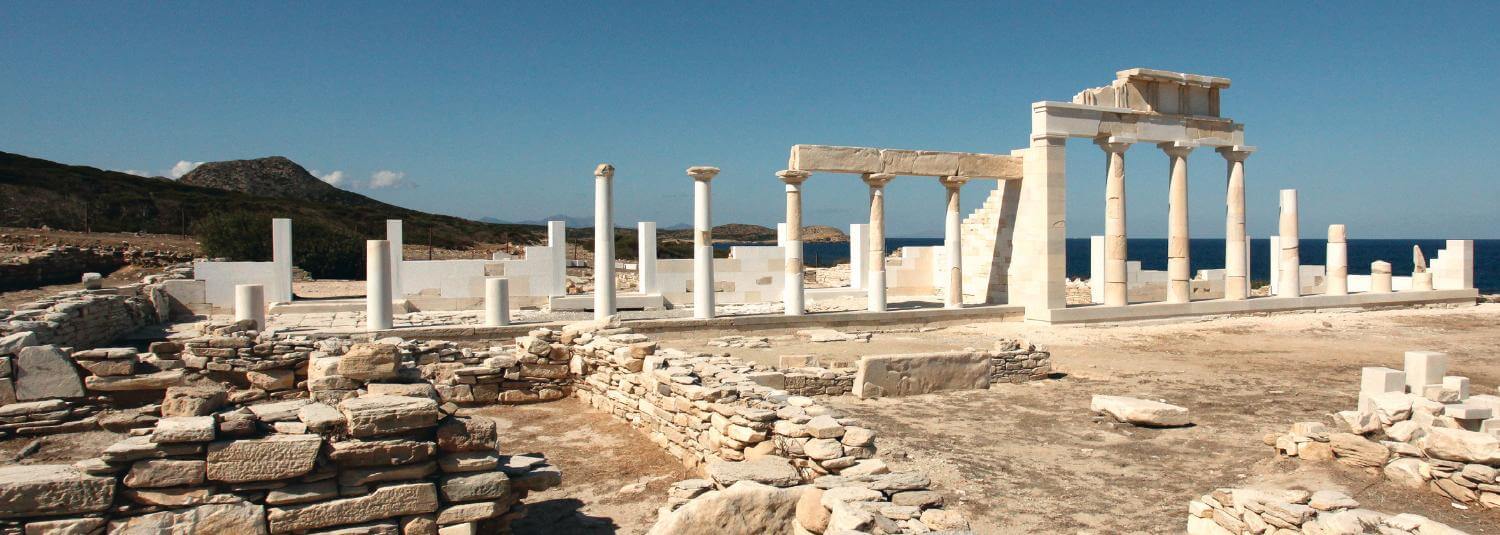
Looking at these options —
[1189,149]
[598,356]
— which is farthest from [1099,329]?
[598,356]

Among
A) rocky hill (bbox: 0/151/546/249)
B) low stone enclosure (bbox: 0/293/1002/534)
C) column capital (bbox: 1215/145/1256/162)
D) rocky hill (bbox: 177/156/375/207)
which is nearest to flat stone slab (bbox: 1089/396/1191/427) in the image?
low stone enclosure (bbox: 0/293/1002/534)

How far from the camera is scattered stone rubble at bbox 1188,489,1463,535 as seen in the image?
5.73 m

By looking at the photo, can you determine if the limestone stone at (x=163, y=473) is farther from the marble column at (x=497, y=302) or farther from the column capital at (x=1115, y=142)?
the column capital at (x=1115, y=142)

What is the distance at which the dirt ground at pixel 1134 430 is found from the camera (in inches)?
291

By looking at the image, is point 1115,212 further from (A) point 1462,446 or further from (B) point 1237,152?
(A) point 1462,446

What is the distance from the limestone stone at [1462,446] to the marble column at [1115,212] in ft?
45.6

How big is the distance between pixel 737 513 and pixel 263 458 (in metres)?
2.79

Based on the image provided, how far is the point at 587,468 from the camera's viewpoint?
855 cm

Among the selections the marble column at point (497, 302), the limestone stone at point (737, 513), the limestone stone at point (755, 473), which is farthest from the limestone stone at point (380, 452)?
the marble column at point (497, 302)

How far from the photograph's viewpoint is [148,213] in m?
48.0

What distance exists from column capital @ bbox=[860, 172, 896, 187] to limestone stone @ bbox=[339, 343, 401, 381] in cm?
1401

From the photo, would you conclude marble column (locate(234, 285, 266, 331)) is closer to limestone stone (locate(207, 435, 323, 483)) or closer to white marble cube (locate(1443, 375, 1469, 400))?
limestone stone (locate(207, 435, 323, 483))

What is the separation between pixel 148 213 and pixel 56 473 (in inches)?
2026

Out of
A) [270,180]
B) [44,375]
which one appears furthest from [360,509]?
[270,180]
